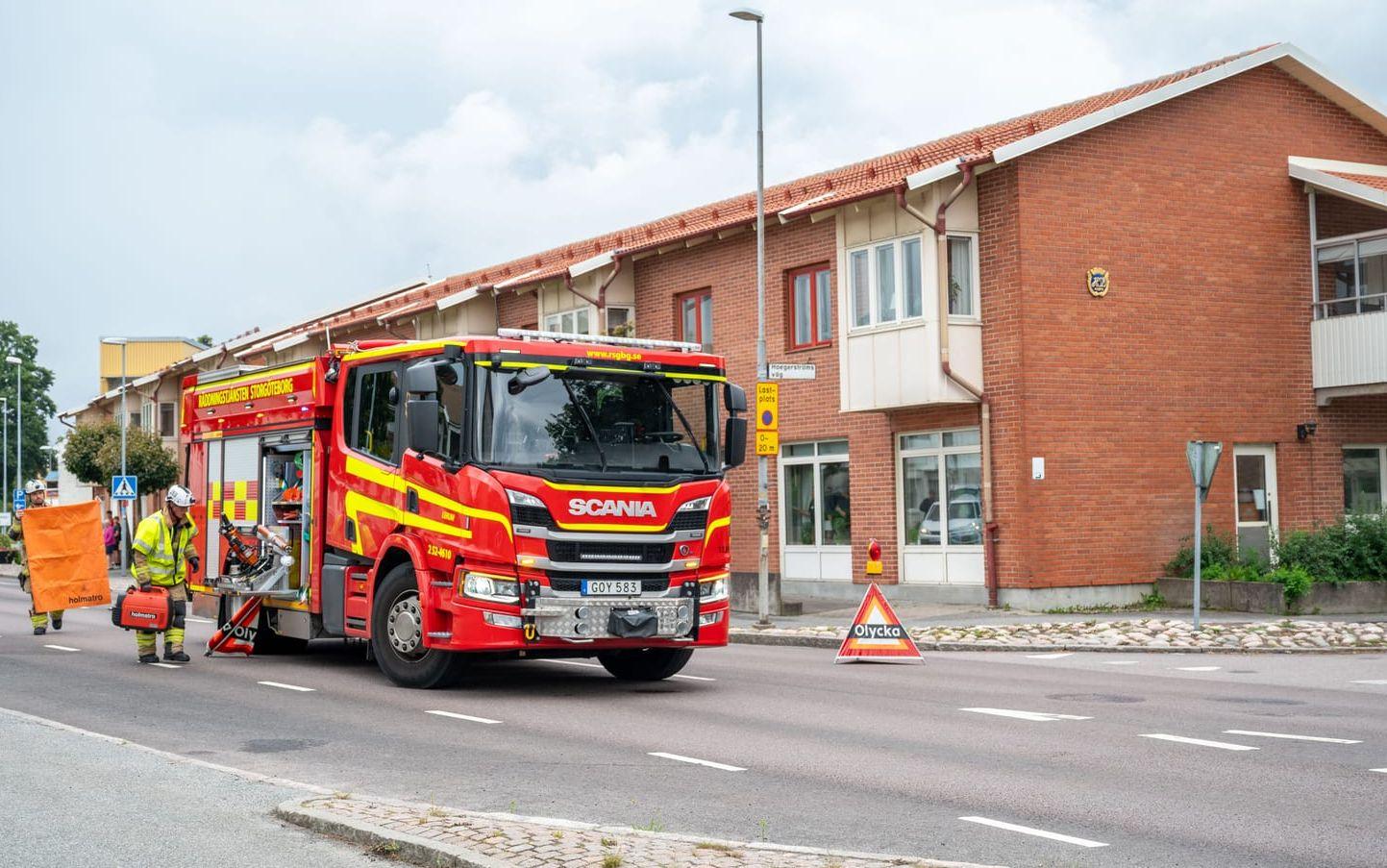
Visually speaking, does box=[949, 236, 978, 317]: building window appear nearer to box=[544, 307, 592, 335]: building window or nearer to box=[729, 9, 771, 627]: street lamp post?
box=[729, 9, 771, 627]: street lamp post

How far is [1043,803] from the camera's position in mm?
7957

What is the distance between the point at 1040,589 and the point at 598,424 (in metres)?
11.5

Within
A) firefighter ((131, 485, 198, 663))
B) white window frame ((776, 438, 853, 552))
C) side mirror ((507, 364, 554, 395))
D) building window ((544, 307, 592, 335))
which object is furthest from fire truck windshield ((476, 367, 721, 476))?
building window ((544, 307, 592, 335))

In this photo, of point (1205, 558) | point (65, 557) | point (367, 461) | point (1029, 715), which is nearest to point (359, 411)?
point (367, 461)

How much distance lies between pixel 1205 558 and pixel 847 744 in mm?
14701

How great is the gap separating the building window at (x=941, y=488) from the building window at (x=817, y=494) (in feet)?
4.67

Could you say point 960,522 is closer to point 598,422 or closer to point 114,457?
point 598,422

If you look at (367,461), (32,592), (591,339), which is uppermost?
(591,339)

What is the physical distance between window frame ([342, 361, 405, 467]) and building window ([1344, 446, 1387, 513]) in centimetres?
1828

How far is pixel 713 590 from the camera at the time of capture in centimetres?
1305

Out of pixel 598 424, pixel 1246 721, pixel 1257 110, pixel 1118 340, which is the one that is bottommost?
pixel 1246 721

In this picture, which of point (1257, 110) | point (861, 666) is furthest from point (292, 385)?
point (1257, 110)

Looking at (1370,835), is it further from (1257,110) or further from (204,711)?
(1257,110)

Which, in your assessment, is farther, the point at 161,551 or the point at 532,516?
the point at 161,551
